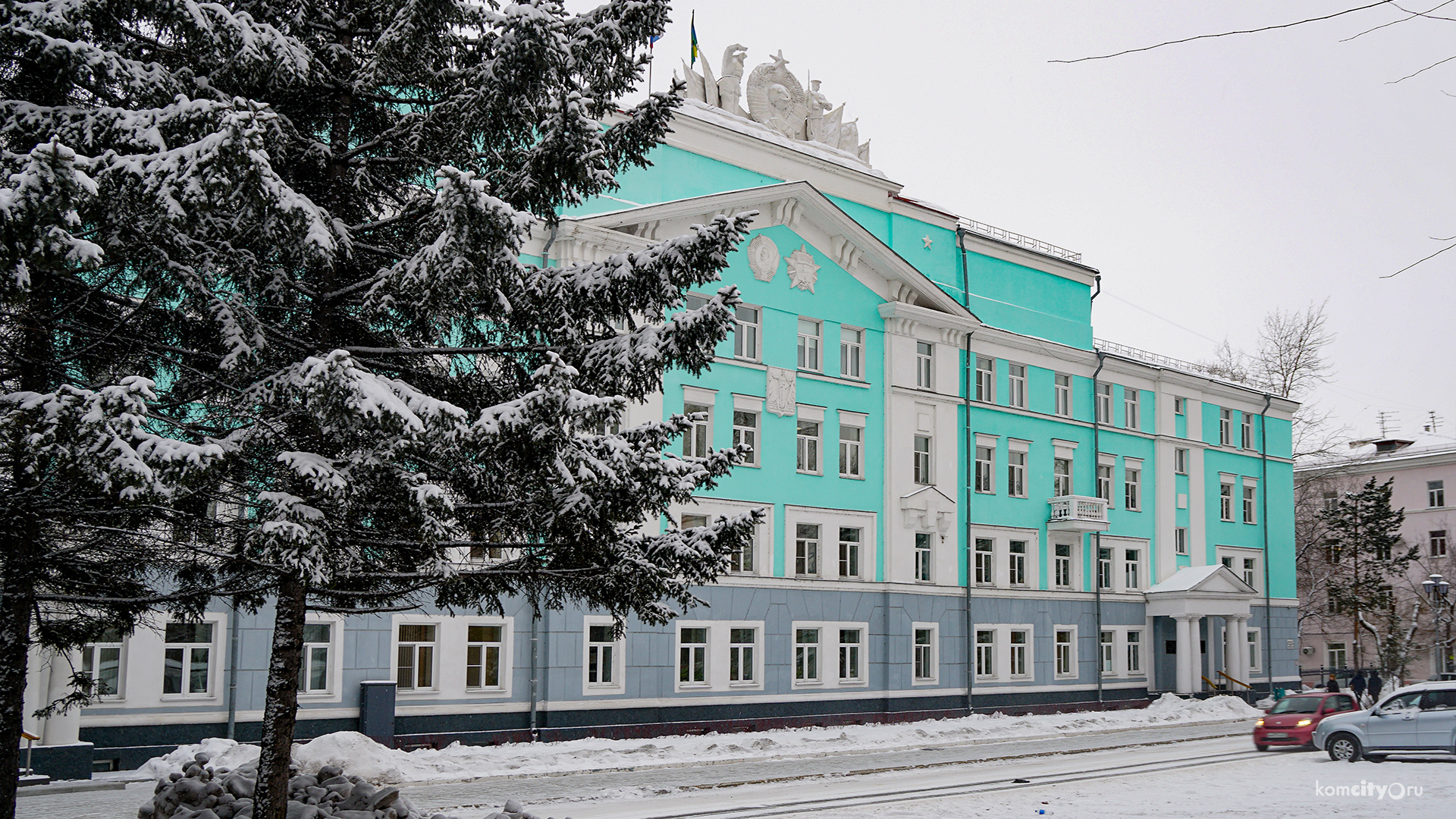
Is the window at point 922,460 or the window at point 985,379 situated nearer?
the window at point 922,460

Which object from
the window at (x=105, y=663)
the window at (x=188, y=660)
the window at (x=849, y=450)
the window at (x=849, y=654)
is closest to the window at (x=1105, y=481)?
the window at (x=849, y=450)

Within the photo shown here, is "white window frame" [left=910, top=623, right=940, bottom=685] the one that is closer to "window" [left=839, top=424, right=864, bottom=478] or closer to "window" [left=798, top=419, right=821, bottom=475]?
"window" [left=839, top=424, right=864, bottom=478]

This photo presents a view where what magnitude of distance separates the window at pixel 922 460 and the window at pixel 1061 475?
6.30 m

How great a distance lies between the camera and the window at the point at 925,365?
121 ft

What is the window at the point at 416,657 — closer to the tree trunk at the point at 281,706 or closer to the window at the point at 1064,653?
the tree trunk at the point at 281,706

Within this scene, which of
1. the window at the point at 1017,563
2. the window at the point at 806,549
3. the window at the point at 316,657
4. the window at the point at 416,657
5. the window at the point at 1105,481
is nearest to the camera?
the window at the point at 316,657

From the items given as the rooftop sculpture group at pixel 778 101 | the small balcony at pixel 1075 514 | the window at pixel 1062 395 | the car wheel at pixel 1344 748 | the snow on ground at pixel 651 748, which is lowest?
the snow on ground at pixel 651 748

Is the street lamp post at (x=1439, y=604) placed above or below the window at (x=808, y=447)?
below

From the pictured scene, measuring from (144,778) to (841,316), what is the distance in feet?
70.1

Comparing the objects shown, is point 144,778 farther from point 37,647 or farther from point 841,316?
point 841,316

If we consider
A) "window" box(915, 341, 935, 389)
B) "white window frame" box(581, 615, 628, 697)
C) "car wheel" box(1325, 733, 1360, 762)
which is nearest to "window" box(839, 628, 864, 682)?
"white window frame" box(581, 615, 628, 697)

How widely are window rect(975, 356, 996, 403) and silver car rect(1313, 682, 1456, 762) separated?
55.3ft

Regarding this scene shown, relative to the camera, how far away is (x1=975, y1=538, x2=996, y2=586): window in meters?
38.0

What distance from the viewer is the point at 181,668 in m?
23.3
